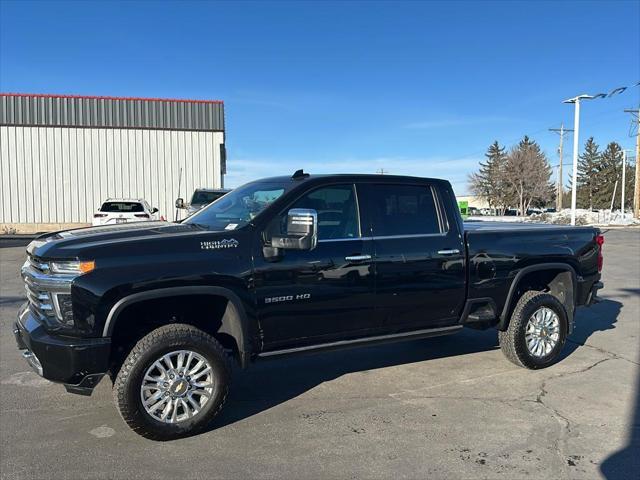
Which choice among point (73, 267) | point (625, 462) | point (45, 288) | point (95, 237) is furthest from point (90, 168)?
point (625, 462)

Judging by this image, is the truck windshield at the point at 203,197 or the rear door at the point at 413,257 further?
the truck windshield at the point at 203,197

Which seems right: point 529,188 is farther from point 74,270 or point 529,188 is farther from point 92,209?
point 74,270

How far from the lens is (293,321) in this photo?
4273mm

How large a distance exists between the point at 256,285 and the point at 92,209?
25.8 m

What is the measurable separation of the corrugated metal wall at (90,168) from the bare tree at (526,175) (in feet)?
191

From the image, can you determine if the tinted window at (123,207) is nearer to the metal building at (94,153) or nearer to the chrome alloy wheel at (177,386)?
the metal building at (94,153)

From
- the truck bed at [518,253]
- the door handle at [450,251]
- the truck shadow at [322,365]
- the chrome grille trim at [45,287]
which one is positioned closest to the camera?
the chrome grille trim at [45,287]

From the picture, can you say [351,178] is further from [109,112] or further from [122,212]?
[109,112]

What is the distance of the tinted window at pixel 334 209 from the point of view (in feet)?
14.8

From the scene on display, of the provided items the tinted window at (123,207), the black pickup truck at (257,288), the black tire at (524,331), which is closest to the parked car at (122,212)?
the tinted window at (123,207)

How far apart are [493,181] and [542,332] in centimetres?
8743

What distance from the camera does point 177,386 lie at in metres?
3.90

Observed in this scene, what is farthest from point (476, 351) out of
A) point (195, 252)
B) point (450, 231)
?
point (195, 252)

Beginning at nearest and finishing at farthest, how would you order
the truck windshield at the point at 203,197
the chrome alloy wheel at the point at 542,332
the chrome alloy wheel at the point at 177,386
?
the chrome alloy wheel at the point at 177,386 → the chrome alloy wheel at the point at 542,332 → the truck windshield at the point at 203,197
